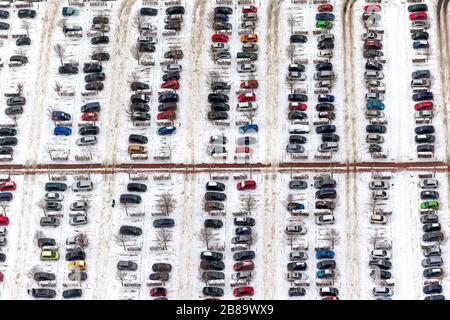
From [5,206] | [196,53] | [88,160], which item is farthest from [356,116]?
[5,206]

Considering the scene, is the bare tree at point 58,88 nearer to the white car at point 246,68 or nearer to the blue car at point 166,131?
the blue car at point 166,131

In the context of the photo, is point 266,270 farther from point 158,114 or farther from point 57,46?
point 57,46

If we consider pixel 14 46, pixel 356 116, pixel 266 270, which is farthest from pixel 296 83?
pixel 14 46

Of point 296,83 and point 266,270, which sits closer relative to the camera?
point 266,270

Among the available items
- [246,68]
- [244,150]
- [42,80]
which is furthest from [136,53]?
[244,150]

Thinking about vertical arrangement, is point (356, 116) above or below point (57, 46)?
below

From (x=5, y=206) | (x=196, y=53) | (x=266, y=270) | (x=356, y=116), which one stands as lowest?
(x=266, y=270)

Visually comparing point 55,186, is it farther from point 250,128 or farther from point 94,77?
point 250,128
